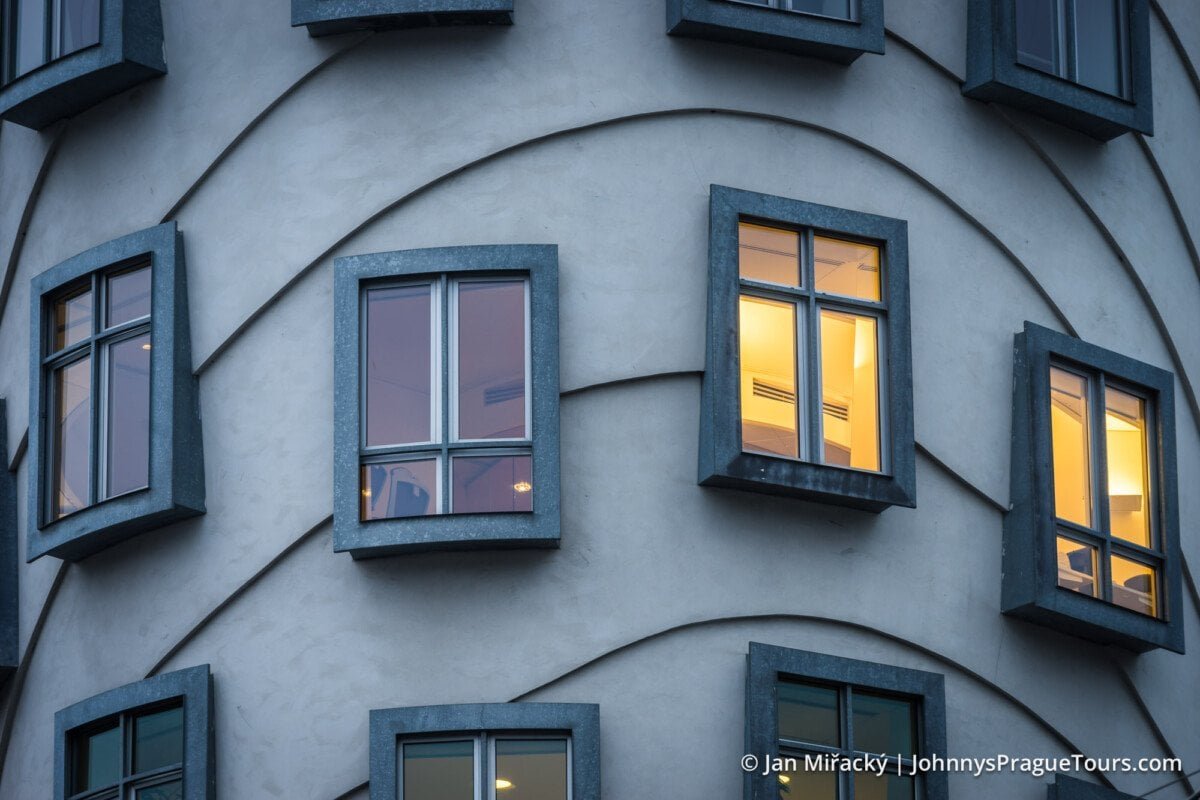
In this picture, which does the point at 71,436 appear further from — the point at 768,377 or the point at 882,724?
the point at 882,724

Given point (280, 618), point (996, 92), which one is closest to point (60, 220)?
point (280, 618)

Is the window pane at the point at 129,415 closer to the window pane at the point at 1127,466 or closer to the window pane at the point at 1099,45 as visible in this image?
the window pane at the point at 1127,466


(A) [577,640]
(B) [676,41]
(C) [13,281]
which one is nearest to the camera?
(A) [577,640]

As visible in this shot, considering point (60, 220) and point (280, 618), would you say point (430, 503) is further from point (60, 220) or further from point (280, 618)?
point (60, 220)

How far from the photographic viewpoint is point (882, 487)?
2009cm

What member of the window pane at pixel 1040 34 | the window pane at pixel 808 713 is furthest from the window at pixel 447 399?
the window pane at pixel 1040 34

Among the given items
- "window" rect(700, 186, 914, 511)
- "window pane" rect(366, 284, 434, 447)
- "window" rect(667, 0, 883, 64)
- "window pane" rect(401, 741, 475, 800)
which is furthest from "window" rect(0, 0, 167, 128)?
"window pane" rect(401, 741, 475, 800)

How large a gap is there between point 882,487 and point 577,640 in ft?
8.12

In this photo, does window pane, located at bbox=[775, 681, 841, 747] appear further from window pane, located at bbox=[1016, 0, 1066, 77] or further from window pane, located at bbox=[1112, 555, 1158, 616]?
window pane, located at bbox=[1016, 0, 1066, 77]

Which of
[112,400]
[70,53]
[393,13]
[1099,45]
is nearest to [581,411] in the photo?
[393,13]

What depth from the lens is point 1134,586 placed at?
70.2ft

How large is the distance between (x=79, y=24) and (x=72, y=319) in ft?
7.55

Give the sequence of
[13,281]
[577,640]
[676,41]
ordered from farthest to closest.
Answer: [13,281] < [676,41] < [577,640]

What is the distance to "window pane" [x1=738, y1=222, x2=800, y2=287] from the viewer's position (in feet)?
67.1
